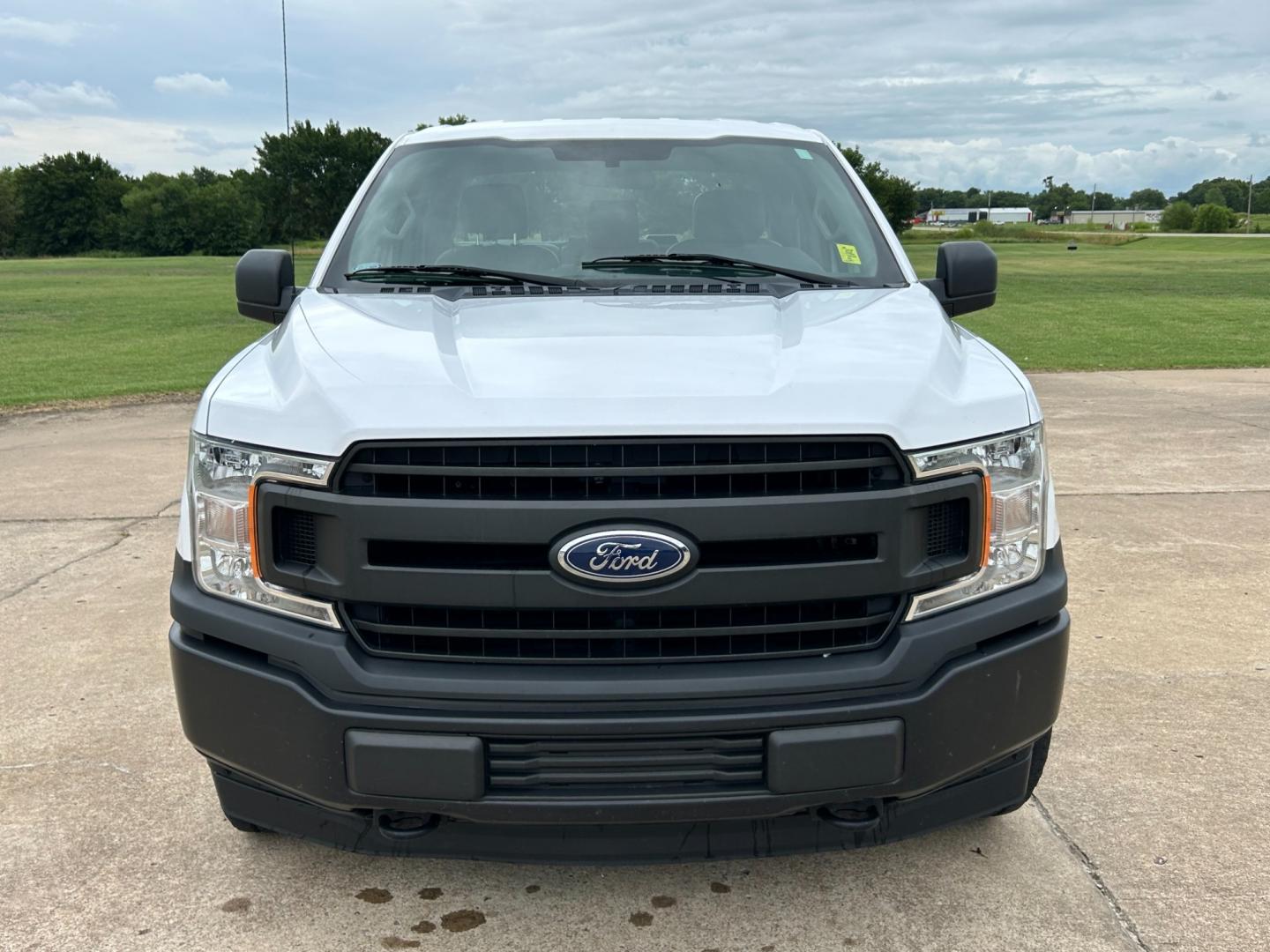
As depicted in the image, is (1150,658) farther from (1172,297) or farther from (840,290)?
(1172,297)

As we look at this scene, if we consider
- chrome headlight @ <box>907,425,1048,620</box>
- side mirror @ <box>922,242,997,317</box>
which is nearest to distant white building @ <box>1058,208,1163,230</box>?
side mirror @ <box>922,242,997,317</box>

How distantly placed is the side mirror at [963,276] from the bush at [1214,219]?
12233 cm

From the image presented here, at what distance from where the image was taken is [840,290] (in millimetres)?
3520

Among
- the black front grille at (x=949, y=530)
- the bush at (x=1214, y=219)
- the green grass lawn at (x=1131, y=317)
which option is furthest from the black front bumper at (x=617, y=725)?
the bush at (x=1214, y=219)

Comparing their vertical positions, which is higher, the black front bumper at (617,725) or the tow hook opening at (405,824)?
the black front bumper at (617,725)

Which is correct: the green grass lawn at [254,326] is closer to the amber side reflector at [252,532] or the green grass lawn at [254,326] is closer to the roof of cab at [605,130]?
the roof of cab at [605,130]

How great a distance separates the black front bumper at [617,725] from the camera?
2402 millimetres

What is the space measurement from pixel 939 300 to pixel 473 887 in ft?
7.48

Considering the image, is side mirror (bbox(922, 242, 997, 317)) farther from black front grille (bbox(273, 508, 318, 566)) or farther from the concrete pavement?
black front grille (bbox(273, 508, 318, 566))

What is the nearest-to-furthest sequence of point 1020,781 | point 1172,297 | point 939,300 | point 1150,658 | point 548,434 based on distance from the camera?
1. point 548,434
2. point 1020,781
3. point 939,300
4. point 1150,658
5. point 1172,297

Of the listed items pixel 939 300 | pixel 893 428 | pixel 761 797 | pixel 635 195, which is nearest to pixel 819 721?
pixel 761 797

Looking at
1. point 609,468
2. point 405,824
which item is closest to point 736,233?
point 609,468

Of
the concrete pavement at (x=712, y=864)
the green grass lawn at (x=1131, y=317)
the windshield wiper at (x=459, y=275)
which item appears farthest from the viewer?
the green grass lawn at (x=1131, y=317)

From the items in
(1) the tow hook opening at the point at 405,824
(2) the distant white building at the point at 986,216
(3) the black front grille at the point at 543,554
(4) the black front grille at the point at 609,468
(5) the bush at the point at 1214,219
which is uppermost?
(2) the distant white building at the point at 986,216
